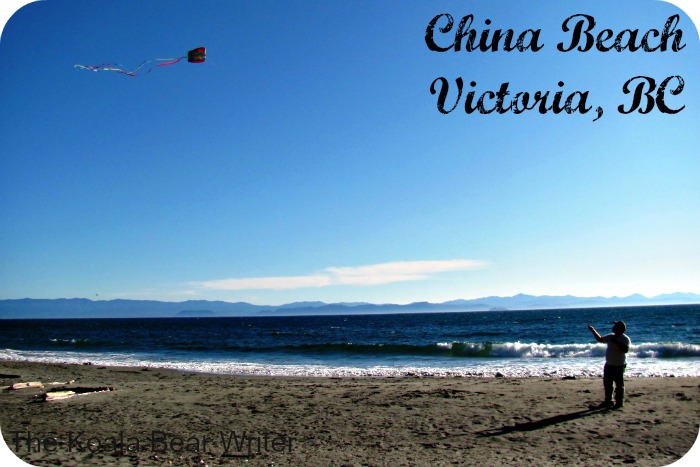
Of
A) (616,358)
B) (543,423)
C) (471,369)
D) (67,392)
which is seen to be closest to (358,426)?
(543,423)

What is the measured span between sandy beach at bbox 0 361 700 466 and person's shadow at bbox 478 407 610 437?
0.02 meters

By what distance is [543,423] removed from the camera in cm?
802

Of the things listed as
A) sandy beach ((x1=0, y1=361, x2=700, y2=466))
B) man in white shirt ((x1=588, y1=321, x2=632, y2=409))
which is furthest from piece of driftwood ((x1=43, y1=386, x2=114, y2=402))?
man in white shirt ((x1=588, y1=321, x2=632, y2=409))

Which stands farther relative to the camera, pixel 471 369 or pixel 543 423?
pixel 471 369

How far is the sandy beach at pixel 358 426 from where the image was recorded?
253 inches

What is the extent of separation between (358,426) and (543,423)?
3.22 meters

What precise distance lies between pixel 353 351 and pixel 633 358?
15.1 m

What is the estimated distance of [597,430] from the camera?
7488 mm

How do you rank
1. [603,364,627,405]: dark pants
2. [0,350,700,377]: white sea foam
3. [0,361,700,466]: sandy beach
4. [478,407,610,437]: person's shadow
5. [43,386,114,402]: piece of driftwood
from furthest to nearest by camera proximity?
[0,350,700,377]: white sea foam, [43,386,114,402]: piece of driftwood, [603,364,627,405]: dark pants, [478,407,610,437]: person's shadow, [0,361,700,466]: sandy beach

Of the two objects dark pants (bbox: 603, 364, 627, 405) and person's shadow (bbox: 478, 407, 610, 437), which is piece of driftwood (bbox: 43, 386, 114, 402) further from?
dark pants (bbox: 603, 364, 627, 405)

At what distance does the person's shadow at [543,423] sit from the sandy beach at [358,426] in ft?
0.06

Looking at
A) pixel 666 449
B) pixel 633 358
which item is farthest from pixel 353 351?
pixel 666 449

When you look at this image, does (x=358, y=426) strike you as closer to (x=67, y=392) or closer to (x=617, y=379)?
(x=617, y=379)

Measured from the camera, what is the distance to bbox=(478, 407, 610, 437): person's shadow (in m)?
7.51
